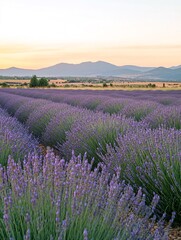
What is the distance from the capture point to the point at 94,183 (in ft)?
6.89

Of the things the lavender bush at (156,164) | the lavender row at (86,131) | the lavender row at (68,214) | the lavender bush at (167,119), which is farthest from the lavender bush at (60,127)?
the lavender row at (68,214)

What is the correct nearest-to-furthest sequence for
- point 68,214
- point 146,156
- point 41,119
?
point 68,214, point 146,156, point 41,119

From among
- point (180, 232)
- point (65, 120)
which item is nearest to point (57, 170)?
point (180, 232)

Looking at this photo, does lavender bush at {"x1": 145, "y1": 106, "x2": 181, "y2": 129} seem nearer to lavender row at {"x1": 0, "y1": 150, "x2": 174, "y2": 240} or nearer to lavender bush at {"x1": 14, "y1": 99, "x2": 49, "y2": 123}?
lavender bush at {"x1": 14, "y1": 99, "x2": 49, "y2": 123}

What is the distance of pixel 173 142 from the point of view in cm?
366

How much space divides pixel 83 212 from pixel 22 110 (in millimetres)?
8991

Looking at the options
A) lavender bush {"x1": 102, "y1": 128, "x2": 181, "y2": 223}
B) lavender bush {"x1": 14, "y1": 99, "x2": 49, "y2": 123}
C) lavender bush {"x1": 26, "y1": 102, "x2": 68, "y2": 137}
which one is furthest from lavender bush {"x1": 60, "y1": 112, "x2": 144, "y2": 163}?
lavender bush {"x1": 14, "y1": 99, "x2": 49, "y2": 123}

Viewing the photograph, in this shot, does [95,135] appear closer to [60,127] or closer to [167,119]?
[60,127]

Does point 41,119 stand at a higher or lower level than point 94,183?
lower

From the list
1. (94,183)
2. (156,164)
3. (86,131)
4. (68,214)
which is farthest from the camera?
(86,131)

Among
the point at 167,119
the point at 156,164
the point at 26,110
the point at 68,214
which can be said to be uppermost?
the point at 68,214

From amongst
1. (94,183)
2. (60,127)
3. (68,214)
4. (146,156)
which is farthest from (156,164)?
(60,127)

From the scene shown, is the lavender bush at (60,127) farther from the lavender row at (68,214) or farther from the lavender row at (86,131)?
the lavender row at (68,214)

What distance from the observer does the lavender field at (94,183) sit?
1.82 metres
